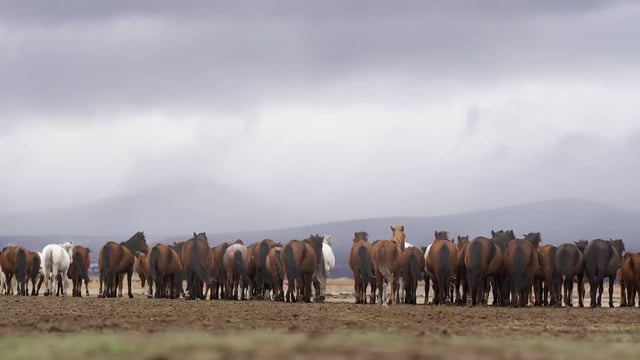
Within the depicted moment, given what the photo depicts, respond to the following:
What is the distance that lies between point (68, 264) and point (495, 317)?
23880 millimetres

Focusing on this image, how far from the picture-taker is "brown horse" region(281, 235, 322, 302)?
4069cm

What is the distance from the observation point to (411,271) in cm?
4009

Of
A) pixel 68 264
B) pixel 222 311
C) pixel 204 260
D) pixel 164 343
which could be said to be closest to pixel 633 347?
pixel 164 343

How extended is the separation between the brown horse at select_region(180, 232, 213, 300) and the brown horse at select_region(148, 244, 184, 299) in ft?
1.12

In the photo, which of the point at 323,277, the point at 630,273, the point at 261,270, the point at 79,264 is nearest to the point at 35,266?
the point at 79,264

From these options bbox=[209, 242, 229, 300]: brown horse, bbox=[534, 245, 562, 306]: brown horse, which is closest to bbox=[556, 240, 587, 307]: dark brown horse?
bbox=[534, 245, 562, 306]: brown horse

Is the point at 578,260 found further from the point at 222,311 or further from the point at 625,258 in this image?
the point at 222,311

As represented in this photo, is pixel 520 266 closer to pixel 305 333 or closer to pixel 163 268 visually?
pixel 163 268

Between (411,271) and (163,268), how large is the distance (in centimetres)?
1018

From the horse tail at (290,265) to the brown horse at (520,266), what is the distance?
7879 mm

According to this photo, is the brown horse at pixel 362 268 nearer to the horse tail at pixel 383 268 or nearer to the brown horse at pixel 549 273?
the horse tail at pixel 383 268

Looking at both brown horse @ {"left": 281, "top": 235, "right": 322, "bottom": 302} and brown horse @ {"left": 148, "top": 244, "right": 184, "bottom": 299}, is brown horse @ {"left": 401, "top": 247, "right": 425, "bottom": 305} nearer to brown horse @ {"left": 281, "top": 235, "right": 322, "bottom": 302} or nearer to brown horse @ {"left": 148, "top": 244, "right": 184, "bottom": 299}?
brown horse @ {"left": 281, "top": 235, "right": 322, "bottom": 302}

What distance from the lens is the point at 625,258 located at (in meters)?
41.6

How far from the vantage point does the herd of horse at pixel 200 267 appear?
4122cm
